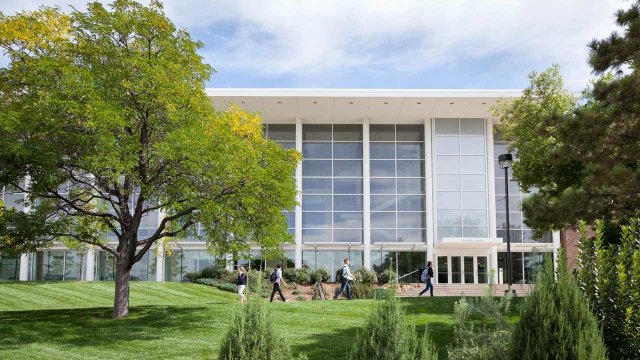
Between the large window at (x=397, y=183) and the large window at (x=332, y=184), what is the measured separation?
1101 mm

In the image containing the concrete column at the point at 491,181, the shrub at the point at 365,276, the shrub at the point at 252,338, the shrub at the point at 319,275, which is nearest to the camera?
the shrub at the point at 252,338

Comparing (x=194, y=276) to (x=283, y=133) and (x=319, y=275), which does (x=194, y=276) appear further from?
(x=283, y=133)

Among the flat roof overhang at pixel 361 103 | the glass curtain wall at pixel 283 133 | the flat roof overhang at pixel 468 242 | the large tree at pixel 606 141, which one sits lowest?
the flat roof overhang at pixel 468 242

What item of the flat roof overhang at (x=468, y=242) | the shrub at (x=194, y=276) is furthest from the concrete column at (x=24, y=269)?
the flat roof overhang at (x=468, y=242)

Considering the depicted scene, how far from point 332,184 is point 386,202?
3.93 m

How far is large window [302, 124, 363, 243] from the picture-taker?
4266 centimetres

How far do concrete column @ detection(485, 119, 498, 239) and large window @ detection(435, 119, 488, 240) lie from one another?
0.90 ft

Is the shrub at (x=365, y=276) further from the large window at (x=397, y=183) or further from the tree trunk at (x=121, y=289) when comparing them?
the tree trunk at (x=121, y=289)

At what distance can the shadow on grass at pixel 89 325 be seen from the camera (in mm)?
13766

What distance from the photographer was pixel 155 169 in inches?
606

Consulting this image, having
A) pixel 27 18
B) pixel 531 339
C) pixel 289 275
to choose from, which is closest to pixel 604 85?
pixel 531 339

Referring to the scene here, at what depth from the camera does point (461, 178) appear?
140ft

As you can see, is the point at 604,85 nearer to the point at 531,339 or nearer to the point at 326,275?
the point at 531,339

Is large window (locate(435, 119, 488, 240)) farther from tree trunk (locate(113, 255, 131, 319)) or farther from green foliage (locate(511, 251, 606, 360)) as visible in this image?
green foliage (locate(511, 251, 606, 360))
